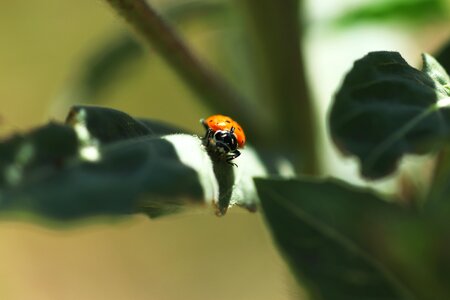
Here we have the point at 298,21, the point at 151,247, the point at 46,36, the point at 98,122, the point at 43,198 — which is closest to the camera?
the point at 43,198

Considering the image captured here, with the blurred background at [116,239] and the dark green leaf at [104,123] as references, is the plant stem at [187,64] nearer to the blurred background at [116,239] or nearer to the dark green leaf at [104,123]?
the dark green leaf at [104,123]

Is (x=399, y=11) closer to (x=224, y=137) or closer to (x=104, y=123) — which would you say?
(x=224, y=137)

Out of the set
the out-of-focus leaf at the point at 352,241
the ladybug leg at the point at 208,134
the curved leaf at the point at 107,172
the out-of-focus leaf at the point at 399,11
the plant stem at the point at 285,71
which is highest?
the out-of-focus leaf at the point at 399,11

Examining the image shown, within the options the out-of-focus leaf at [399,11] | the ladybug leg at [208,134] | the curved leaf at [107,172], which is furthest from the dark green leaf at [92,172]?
the out-of-focus leaf at [399,11]

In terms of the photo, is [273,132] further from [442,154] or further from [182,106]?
[182,106]

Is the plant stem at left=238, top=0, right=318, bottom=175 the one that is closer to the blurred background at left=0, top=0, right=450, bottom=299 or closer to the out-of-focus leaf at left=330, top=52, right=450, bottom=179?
the out-of-focus leaf at left=330, top=52, right=450, bottom=179

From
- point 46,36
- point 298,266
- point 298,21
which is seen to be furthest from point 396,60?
point 46,36

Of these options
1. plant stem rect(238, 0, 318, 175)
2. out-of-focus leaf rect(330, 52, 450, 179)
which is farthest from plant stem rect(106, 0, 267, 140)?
out-of-focus leaf rect(330, 52, 450, 179)
